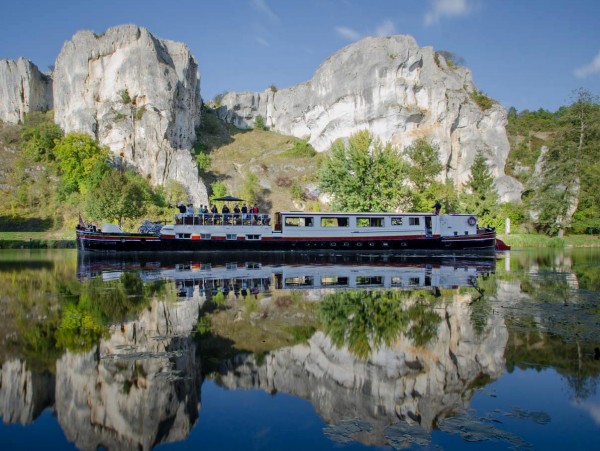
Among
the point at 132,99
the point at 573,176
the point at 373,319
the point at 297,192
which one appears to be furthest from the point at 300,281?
the point at 132,99

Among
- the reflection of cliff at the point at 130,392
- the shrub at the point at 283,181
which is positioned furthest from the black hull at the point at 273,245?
the shrub at the point at 283,181

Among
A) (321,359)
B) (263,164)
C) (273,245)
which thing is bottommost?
(321,359)

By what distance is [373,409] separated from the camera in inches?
258

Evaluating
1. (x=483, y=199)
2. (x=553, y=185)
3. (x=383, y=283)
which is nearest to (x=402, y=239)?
(x=383, y=283)

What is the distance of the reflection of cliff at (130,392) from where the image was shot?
6133 mm

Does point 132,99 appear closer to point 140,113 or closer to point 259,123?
point 140,113

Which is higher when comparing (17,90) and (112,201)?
(17,90)

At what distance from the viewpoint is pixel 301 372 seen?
25.8ft

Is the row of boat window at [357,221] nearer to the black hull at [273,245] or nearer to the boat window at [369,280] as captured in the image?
the black hull at [273,245]

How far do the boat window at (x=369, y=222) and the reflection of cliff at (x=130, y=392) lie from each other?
29263mm

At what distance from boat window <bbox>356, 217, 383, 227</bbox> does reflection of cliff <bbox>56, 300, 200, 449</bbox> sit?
29263 mm

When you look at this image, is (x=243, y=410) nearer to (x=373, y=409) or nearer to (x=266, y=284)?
(x=373, y=409)

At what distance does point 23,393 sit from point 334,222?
32.3 meters

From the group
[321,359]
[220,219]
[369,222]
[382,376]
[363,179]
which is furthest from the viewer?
[363,179]
